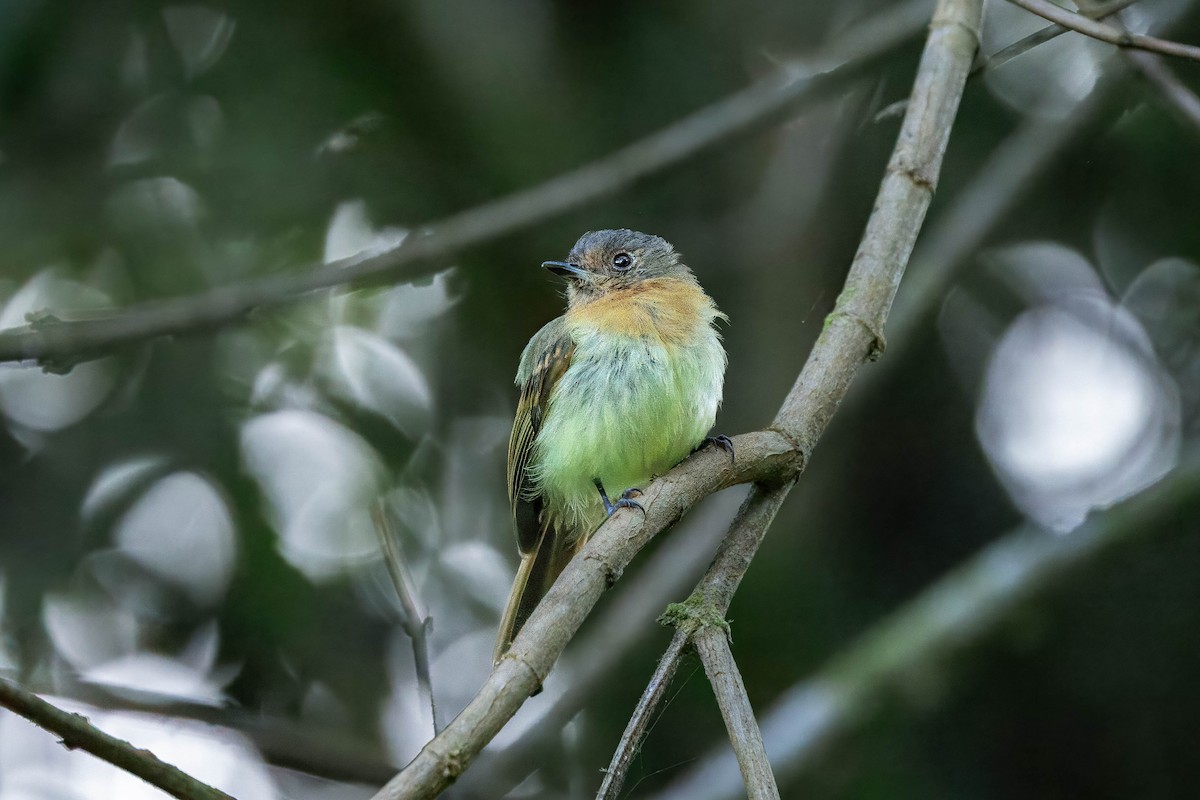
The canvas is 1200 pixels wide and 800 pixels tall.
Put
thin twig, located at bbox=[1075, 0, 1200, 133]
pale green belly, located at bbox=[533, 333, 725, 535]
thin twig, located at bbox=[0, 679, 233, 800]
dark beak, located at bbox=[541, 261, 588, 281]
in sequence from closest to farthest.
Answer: thin twig, located at bbox=[0, 679, 233, 800] < thin twig, located at bbox=[1075, 0, 1200, 133] < pale green belly, located at bbox=[533, 333, 725, 535] < dark beak, located at bbox=[541, 261, 588, 281]

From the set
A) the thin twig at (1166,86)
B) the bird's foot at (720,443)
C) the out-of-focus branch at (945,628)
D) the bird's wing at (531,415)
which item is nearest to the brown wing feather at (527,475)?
the bird's wing at (531,415)

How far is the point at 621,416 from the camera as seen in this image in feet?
13.4

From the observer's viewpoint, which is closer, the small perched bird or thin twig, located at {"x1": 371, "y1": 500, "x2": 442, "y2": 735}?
thin twig, located at {"x1": 371, "y1": 500, "x2": 442, "y2": 735}

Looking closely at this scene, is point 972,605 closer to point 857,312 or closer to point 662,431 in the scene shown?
point 662,431

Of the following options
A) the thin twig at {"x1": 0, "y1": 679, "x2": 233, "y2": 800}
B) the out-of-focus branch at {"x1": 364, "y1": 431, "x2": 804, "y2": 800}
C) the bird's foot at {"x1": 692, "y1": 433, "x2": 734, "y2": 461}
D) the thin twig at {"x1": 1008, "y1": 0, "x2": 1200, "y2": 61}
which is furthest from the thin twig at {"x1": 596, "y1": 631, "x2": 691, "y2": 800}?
the thin twig at {"x1": 1008, "y1": 0, "x2": 1200, "y2": 61}

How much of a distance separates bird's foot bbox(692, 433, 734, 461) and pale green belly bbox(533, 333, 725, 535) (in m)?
0.03

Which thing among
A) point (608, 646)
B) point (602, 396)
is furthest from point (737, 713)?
point (608, 646)

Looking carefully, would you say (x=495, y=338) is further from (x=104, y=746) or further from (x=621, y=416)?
(x=104, y=746)

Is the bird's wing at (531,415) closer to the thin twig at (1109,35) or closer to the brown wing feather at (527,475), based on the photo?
the brown wing feather at (527,475)

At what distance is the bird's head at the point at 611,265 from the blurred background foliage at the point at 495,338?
35cm

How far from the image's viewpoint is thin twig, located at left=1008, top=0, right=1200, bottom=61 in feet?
9.71

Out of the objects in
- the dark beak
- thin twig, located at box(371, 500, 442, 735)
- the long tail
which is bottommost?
thin twig, located at box(371, 500, 442, 735)

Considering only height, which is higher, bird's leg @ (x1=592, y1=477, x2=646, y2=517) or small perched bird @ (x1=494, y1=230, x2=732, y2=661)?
small perched bird @ (x1=494, y1=230, x2=732, y2=661)

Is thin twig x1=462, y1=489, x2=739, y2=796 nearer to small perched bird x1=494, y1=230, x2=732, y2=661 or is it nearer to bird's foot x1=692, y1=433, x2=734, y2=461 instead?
small perched bird x1=494, y1=230, x2=732, y2=661
